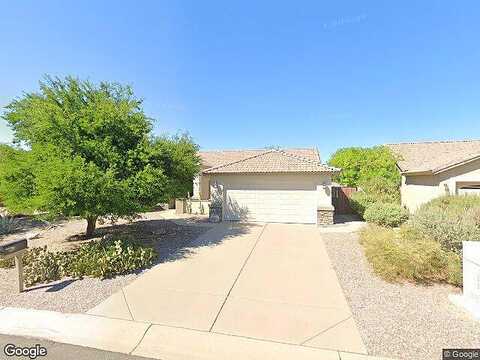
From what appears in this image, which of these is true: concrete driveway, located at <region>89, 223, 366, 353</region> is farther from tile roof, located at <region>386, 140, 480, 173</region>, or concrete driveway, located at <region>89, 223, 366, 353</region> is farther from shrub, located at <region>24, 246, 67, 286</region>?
tile roof, located at <region>386, 140, 480, 173</region>

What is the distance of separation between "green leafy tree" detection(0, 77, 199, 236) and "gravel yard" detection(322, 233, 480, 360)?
6100 millimetres

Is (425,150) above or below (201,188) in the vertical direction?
above

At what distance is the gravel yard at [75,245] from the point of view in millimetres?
4750

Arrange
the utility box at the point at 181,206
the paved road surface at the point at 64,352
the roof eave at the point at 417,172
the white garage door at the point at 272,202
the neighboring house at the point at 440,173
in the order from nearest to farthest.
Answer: the paved road surface at the point at 64,352
the neighboring house at the point at 440,173
the white garage door at the point at 272,202
the roof eave at the point at 417,172
the utility box at the point at 181,206

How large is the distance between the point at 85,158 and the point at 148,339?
18.6 feet

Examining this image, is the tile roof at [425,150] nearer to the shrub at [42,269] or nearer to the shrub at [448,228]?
the shrub at [448,228]

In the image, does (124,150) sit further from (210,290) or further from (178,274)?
(210,290)

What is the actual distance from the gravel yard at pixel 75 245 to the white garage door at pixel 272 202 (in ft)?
6.59

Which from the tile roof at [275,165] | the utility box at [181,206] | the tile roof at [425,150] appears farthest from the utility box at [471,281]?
the utility box at [181,206]

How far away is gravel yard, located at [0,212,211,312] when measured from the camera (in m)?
4.75

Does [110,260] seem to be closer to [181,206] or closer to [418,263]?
[418,263]

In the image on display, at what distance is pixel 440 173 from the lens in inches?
494

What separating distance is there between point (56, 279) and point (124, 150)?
3.94 m

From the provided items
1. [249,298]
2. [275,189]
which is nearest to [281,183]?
[275,189]
